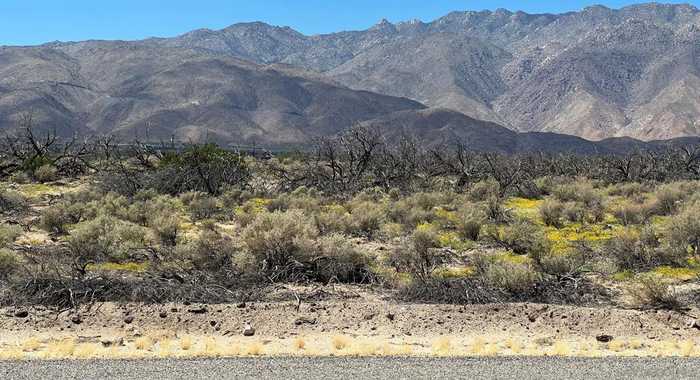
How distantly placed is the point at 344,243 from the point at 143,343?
256 inches

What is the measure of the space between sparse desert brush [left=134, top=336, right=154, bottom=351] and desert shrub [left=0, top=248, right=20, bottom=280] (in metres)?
5.34

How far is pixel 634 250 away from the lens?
53.8ft

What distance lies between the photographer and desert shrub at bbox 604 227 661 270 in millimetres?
15998

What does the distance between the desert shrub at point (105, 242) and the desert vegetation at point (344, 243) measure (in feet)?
0.14

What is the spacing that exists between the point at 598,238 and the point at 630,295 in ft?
23.0

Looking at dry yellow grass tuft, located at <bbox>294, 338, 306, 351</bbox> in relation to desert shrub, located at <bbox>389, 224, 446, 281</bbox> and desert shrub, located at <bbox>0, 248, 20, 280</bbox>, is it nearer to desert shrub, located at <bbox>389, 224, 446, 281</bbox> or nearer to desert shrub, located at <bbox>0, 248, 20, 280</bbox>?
desert shrub, located at <bbox>389, 224, 446, 281</bbox>

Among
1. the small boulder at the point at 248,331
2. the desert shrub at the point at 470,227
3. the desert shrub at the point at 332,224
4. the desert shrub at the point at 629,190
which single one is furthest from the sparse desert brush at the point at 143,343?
the desert shrub at the point at 629,190

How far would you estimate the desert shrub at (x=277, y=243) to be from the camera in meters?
14.9

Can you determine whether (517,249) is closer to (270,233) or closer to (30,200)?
(270,233)

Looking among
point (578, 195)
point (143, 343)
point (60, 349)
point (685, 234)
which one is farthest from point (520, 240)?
point (578, 195)

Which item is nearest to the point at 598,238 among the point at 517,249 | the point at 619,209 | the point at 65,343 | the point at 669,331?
the point at 517,249

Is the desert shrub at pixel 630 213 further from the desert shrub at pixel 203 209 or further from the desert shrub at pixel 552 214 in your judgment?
the desert shrub at pixel 203 209

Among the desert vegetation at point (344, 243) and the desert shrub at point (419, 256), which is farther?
the desert shrub at point (419, 256)

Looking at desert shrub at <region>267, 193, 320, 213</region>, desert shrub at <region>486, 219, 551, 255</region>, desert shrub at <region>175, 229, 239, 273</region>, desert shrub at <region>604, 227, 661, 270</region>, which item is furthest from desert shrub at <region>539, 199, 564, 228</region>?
desert shrub at <region>175, 229, 239, 273</region>
